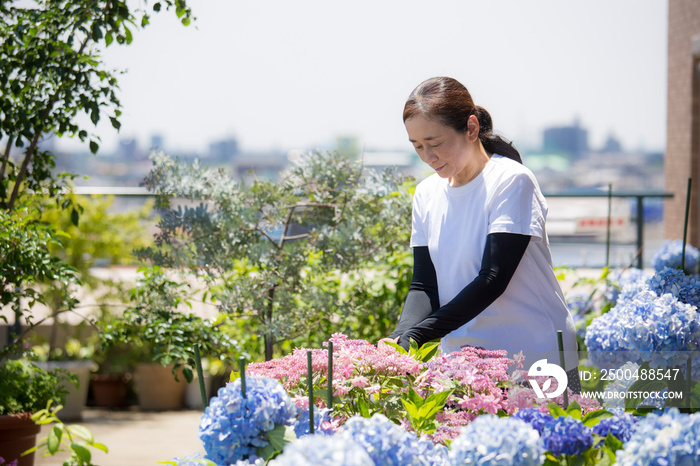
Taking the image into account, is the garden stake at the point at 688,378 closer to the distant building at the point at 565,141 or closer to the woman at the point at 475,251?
the woman at the point at 475,251

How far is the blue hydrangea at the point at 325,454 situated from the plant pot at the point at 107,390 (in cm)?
416

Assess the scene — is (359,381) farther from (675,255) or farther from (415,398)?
(675,255)

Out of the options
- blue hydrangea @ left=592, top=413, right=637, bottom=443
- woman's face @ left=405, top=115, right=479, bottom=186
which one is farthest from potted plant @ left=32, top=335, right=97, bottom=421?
blue hydrangea @ left=592, top=413, right=637, bottom=443

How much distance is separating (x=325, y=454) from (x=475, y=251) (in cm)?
96

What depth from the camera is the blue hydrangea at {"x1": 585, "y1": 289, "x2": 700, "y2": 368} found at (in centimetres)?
133

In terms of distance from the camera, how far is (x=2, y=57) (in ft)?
7.80

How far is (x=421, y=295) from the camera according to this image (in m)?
1.74

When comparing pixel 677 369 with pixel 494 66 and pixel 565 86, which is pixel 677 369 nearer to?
pixel 494 66

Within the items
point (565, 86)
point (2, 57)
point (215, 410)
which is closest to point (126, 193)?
point (2, 57)

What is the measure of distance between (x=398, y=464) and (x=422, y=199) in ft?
3.49

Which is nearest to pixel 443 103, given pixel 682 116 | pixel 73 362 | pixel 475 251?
pixel 475 251

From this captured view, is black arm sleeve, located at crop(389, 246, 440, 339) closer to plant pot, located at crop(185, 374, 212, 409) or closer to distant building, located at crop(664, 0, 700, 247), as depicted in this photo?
plant pot, located at crop(185, 374, 212, 409)

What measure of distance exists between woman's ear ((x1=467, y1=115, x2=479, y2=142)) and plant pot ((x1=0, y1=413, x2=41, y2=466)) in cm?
165

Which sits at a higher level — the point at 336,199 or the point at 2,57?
the point at 2,57
